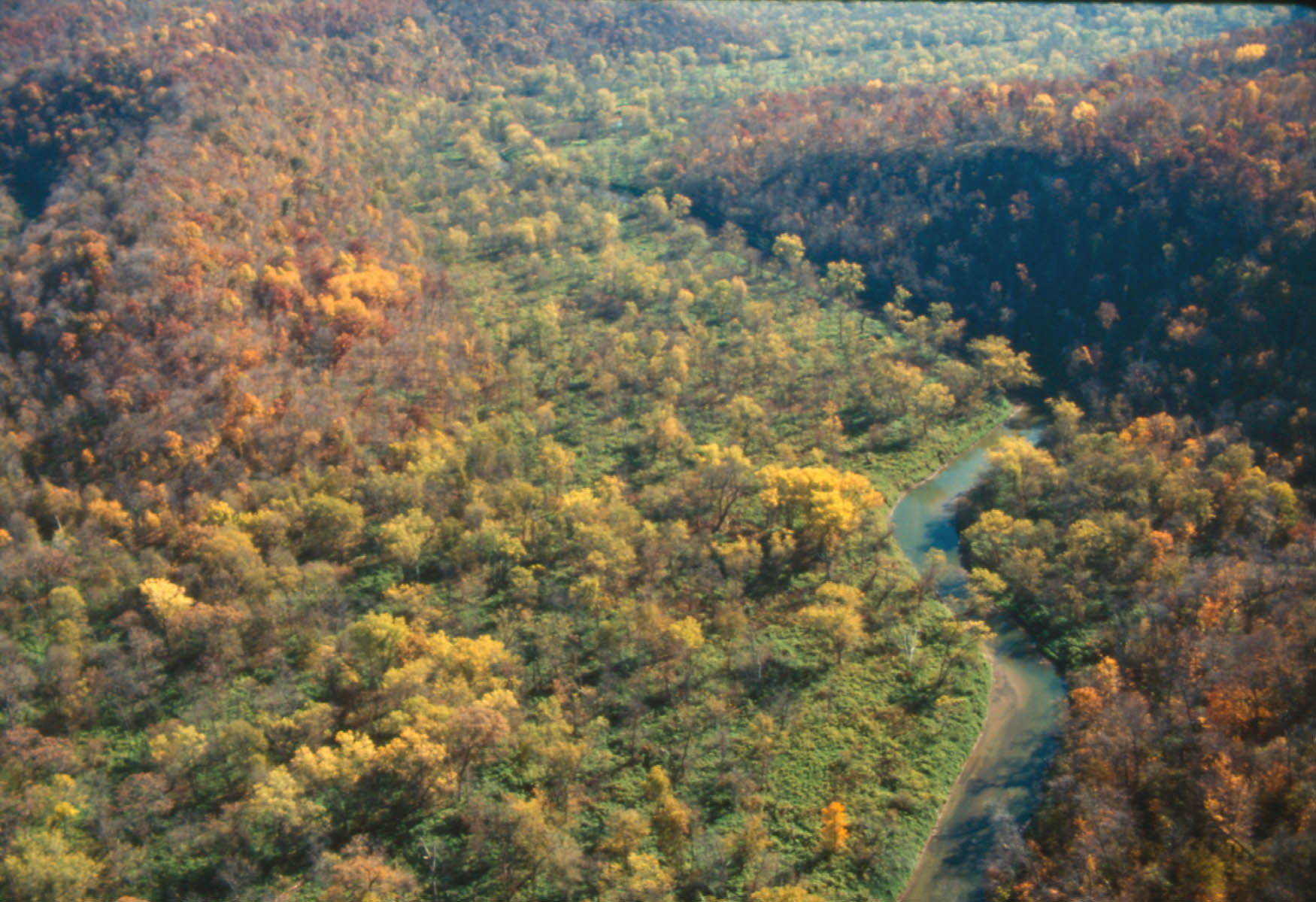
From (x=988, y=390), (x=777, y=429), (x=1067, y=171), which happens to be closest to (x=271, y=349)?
(x=777, y=429)

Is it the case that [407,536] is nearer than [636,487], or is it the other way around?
[407,536]

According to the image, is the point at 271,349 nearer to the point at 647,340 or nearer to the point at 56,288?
the point at 56,288

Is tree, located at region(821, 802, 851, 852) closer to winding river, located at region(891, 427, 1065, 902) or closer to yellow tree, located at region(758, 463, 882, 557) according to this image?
winding river, located at region(891, 427, 1065, 902)

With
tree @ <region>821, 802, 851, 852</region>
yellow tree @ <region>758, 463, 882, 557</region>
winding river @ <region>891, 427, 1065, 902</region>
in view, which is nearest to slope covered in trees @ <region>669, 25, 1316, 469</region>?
yellow tree @ <region>758, 463, 882, 557</region>

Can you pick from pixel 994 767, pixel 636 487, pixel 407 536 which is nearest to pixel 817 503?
pixel 636 487

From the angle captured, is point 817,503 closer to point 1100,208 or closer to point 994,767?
point 994,767

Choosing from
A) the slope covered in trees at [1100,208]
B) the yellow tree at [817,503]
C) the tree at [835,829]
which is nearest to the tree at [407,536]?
the yellow tree at [817,503]
